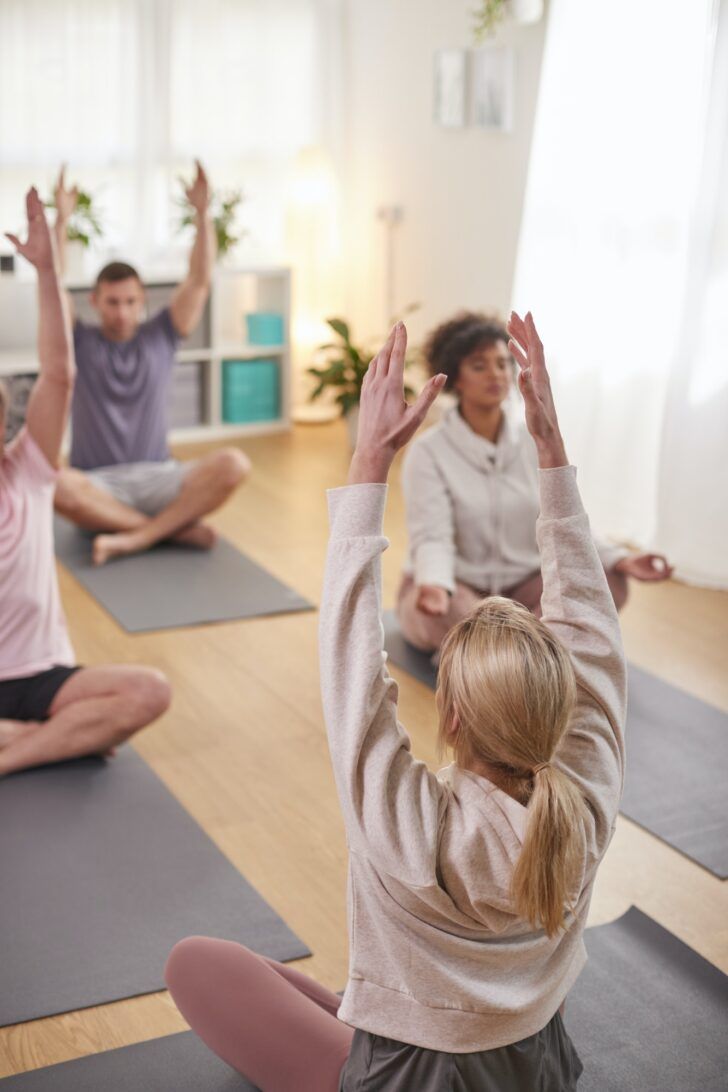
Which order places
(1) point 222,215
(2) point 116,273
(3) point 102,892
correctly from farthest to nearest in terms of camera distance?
1. (1) point 222,215
2. (2) point 116,273
3. (3) point 102,892

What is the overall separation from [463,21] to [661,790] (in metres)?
3.55

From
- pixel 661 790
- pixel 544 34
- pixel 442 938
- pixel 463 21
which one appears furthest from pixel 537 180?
pixel 442 938

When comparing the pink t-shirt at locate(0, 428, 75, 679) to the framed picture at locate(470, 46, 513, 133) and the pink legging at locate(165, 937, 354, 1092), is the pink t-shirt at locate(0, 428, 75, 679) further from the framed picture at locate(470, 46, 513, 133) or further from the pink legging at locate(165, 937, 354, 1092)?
the framed picture at locate(470, 46, 513, 133)

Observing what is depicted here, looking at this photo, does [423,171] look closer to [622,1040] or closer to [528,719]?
[622,1040]

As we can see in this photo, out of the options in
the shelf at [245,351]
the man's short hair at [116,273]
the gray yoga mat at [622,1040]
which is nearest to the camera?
the gray yoga mat at [622,1040]

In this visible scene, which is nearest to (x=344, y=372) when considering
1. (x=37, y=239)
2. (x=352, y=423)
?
(x=352, y=423)

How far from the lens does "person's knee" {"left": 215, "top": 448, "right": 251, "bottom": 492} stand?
4293 mm

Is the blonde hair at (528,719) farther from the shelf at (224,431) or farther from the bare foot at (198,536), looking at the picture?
the shelf at (224,431)

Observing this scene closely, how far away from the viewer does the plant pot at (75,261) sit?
17.3 ft

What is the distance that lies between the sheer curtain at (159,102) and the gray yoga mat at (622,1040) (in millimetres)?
4143

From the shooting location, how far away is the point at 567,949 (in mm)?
1409

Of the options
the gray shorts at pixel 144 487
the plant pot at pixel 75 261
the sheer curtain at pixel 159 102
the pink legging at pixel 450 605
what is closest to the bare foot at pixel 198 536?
the gray shorts at pixel 144 487

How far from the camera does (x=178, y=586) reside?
401 centimetres

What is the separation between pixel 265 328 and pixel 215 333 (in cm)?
29
